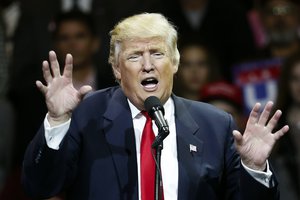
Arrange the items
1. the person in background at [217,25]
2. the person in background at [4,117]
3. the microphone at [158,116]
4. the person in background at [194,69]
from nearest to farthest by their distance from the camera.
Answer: the microphone at [158,116] < the person in background at [4,117] < the person in background at [194,69] < the person in background at [217,25]

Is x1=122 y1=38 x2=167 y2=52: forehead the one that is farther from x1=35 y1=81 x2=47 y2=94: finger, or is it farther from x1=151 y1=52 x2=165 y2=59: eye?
x1=35 y1=81 x2=47 y2=94: finger

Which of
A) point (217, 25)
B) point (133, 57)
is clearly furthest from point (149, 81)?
point (217, 25)

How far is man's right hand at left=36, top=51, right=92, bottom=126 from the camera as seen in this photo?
317 centimetres

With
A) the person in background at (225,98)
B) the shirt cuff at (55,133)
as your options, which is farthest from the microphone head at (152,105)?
the person in background at (225,98)

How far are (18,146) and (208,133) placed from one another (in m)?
2.45

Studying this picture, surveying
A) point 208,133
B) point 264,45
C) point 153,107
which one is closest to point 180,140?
point 208,133

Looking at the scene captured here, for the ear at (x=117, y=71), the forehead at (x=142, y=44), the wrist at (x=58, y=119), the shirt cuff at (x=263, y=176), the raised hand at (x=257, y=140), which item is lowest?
the shirt cuff at (x=263, y=176)

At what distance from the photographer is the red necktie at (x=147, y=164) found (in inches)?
126

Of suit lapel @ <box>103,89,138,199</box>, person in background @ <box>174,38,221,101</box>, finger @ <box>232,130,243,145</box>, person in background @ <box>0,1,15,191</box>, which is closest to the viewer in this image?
finger @ <box>232,130,243,145</box>

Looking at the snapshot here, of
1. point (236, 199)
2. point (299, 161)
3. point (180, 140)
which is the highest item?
point (180, 140)

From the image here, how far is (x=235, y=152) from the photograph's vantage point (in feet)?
11.1

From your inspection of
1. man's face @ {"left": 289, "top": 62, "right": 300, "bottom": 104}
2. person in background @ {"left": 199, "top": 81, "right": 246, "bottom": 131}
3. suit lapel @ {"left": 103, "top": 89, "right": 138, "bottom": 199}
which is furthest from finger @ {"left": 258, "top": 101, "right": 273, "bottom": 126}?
man's face @ {"left": 289, "top": 62, "right": 300, "bottom": 104}

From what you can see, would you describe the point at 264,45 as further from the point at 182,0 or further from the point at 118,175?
the point at 118,175

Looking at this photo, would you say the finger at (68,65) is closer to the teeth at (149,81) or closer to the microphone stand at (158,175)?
the teeth at (149,81)
